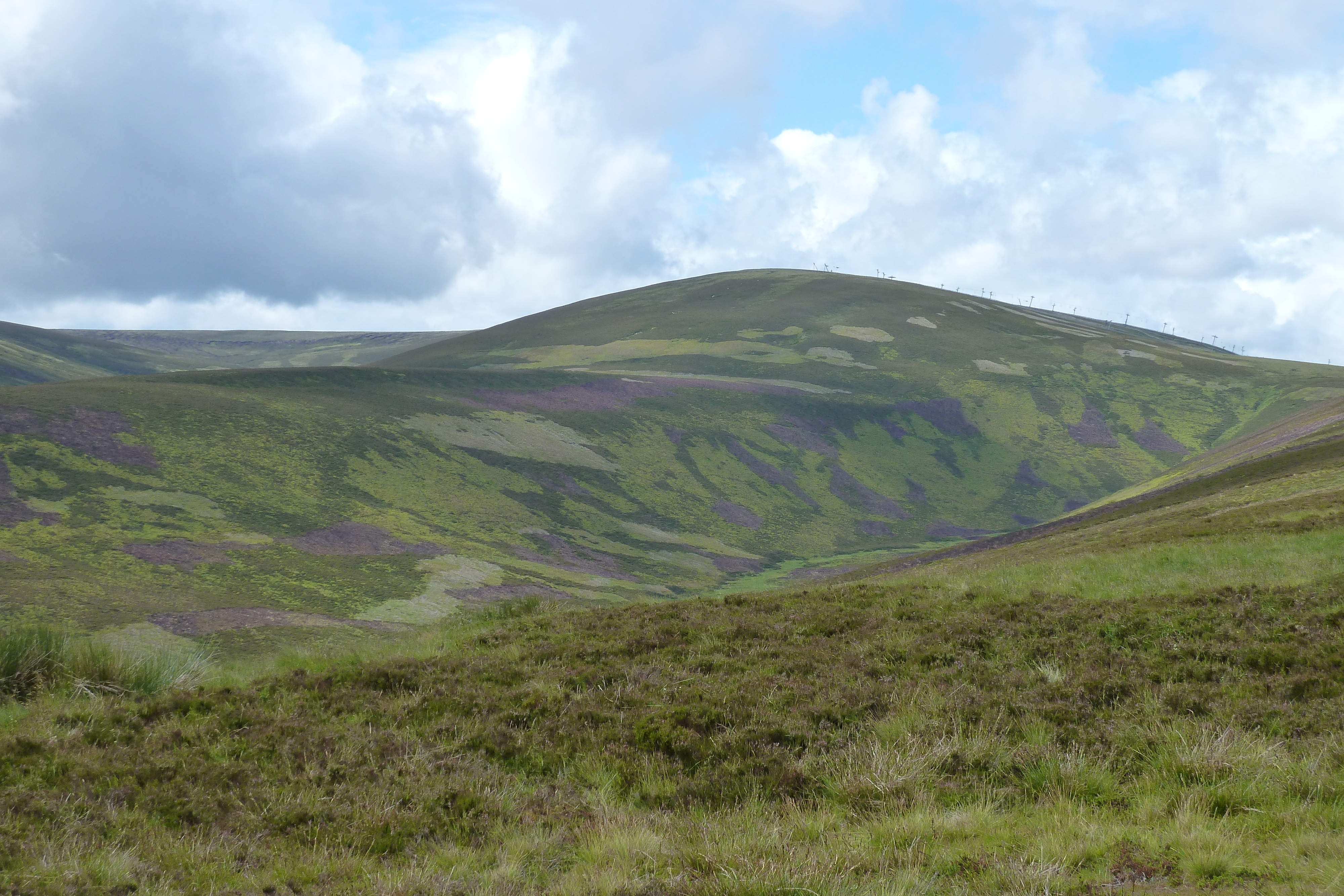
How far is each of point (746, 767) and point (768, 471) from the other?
73.5 metres

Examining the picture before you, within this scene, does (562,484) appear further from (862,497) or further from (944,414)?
(944,414)

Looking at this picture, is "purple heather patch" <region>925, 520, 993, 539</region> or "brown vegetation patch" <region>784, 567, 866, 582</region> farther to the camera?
"purple heather patch" <region>925, 520, 993, 539</region>

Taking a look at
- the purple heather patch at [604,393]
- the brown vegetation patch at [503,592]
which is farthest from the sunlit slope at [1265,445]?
the purple heather patch at [604,393]

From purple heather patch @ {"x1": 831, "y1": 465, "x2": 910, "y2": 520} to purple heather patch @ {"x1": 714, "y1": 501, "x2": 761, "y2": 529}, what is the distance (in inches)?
520

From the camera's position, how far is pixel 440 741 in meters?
11.8

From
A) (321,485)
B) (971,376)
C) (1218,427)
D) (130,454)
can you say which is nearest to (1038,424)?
(971,376)

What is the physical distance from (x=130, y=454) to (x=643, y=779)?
49.6 metres

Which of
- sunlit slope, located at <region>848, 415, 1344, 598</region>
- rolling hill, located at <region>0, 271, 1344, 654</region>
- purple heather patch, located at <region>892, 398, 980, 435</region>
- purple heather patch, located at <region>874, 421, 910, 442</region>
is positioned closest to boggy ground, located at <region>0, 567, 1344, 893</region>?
sunlit slope, located at <region>848, 415, 1344, 598</region>

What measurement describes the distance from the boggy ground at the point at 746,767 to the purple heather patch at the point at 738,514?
180 ft

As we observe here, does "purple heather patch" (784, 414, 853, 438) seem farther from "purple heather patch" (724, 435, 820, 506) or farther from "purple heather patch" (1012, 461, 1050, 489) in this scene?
"purple heather patch" (1012, 461, 1050, 489)

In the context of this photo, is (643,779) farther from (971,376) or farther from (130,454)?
(971,376)

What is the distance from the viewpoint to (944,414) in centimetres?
10612

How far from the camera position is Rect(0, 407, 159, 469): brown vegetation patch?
47031 millimetres

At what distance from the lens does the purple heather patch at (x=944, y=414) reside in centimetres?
10288
